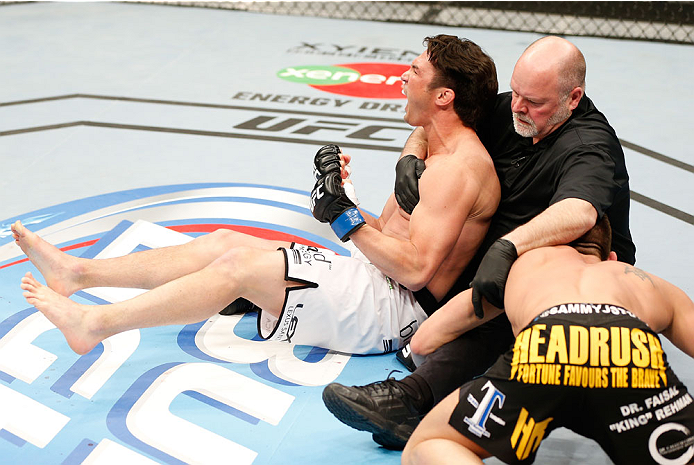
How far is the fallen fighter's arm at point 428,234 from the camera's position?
285 centimetres

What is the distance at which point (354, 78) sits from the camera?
664cm

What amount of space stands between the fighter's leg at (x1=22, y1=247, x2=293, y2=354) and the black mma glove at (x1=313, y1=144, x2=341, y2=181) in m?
0.36

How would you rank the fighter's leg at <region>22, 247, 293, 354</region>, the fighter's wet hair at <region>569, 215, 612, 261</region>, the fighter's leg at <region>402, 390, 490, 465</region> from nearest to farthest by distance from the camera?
the fighter's leg at <region>402, 390, 490, 465</region> < the fighter's wet hair at <region>569, 215, 612, 261</region> < the fighter's leg at <region>22, 247, 293, 354</region>

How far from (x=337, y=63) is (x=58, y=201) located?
11.1ft

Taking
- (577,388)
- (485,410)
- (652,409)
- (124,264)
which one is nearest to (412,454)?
(485,410)

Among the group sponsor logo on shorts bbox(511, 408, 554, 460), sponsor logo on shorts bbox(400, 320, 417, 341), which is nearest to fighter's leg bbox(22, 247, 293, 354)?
sponsor logo on shorts bbox(400, 320, 417, 341)

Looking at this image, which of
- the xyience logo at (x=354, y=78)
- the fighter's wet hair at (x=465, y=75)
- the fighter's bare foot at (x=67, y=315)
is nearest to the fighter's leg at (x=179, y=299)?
the fighter's bare foot at (x=67, y=315)

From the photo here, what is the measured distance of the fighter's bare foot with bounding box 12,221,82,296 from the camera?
3.01 meters

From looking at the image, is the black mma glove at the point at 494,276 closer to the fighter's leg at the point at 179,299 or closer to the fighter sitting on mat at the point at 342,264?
the fighter sitting on mat at the point at 342,264

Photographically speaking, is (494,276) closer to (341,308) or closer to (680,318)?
(680,318)

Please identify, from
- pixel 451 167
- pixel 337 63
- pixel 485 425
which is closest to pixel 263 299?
pixel 451 167

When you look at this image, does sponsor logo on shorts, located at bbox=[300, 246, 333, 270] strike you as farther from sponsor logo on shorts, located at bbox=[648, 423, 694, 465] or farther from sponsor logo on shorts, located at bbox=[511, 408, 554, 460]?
sponsor logo on shorts, located at bbox=[648, 423, 694, 465]

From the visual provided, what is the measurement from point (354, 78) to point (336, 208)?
155 inches

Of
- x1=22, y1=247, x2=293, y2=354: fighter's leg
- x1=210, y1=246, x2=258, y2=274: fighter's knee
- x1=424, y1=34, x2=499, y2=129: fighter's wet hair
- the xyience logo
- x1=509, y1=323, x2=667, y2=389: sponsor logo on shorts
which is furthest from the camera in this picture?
the xyience logo
